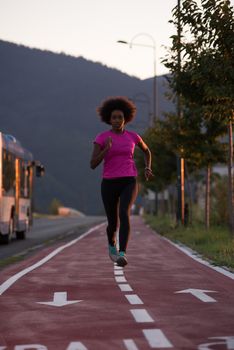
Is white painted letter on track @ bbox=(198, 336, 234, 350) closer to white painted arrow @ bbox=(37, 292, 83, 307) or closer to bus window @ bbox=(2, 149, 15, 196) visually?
white painted arrow @ bbox=(37, 292, 83, 307)

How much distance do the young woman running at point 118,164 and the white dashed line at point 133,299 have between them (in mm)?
1107

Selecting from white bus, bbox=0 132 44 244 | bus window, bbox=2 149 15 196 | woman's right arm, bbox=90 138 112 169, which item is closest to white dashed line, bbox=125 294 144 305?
woman's right arm, bbox=90 138 112 169

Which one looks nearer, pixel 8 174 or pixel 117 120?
pixel 117 120

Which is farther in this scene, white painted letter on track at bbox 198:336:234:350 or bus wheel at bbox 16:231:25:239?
bus wheel at bbox 16:231:25:239

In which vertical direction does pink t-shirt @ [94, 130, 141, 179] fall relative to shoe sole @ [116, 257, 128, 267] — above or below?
above

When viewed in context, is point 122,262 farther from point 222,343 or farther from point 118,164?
point 222,343

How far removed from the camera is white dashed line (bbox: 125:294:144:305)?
985 cm

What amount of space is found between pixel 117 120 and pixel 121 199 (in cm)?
101

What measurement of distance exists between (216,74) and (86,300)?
8.00 m

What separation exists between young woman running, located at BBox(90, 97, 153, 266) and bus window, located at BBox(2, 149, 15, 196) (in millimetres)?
14440

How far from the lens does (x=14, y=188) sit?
2898 cm

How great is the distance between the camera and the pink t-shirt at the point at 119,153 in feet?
37.9

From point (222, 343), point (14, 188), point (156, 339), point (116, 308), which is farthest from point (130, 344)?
point (14, 188)

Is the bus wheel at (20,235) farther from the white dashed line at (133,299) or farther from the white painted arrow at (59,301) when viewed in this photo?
the white dashed line at (133,299)
